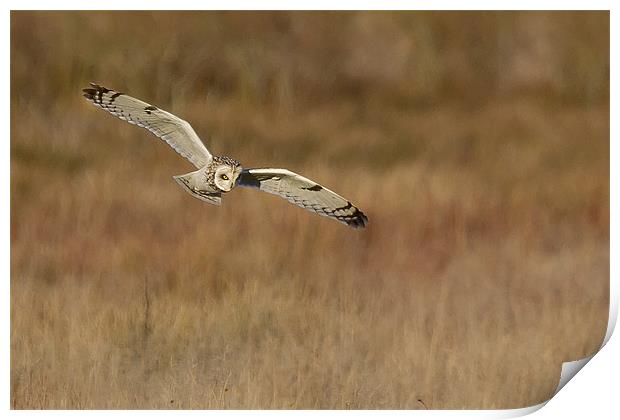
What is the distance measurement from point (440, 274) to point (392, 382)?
11.3 inches

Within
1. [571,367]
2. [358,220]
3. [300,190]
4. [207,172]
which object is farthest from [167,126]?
[571,367]

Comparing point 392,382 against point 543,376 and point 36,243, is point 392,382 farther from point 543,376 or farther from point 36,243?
point 36,243

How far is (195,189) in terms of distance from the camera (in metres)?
7.65

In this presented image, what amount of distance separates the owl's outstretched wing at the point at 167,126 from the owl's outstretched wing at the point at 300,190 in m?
0.12

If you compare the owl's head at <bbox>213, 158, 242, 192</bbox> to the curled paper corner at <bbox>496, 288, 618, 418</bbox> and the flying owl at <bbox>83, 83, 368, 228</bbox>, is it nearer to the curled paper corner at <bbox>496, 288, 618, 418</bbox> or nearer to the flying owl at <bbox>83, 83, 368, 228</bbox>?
the flying owl at <bbox>83, 83, 368, 228</bbox>

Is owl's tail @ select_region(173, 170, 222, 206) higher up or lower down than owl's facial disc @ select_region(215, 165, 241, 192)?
lower down

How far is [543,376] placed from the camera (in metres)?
7.66

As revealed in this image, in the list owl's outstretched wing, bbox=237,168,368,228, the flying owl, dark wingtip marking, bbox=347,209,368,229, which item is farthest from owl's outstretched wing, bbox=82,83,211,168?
dark wingtip marking, bbox=347,209,368,229

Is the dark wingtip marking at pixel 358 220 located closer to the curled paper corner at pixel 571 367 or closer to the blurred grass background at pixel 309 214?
the blurred grass background at pixel 309 214

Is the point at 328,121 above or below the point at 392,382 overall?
above

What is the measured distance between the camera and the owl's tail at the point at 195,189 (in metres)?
7.64

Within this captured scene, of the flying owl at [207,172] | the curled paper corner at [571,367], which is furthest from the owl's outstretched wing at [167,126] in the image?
the curled paper corner at [571,367]

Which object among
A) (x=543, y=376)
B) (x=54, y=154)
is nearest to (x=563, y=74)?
(x=543, y=376)

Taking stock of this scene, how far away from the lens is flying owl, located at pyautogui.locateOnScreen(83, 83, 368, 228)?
25.0ft
